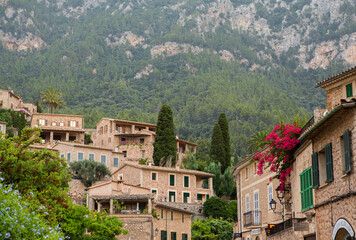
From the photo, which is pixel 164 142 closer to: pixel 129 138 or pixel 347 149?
pixel 129 138

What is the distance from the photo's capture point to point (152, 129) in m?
94.4

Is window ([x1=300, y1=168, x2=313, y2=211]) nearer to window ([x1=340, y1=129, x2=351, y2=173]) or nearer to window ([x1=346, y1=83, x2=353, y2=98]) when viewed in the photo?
window ([x1=340, y1=129, x2=351, y2=173])

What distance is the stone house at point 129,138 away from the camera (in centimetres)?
8400

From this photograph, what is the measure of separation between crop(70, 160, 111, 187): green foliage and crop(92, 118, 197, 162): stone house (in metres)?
12.8

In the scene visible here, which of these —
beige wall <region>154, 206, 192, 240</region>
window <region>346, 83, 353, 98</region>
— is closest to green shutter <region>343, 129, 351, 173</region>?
window <region>346, 83, 353, 98</region>

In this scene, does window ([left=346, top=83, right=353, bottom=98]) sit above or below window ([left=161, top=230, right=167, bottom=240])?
above

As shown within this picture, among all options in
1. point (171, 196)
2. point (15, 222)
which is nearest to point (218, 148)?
point (171, 196)

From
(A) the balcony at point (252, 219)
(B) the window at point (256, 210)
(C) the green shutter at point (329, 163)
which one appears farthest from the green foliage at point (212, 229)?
(C) the green shutter at point (329, 163)

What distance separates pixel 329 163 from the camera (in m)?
19.0

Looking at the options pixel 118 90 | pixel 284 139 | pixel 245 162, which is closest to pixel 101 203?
pixel 245 162

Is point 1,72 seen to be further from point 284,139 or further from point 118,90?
point 284,139

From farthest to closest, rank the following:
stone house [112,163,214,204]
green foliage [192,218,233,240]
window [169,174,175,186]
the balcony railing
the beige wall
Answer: window [169,174,175,186] → stone house [112,163,214,204] → green foliage [192,218,233,240] → the beige wall → the balcony railing

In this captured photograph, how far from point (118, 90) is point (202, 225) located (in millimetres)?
132676

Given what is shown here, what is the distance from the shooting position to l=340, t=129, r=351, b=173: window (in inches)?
661
